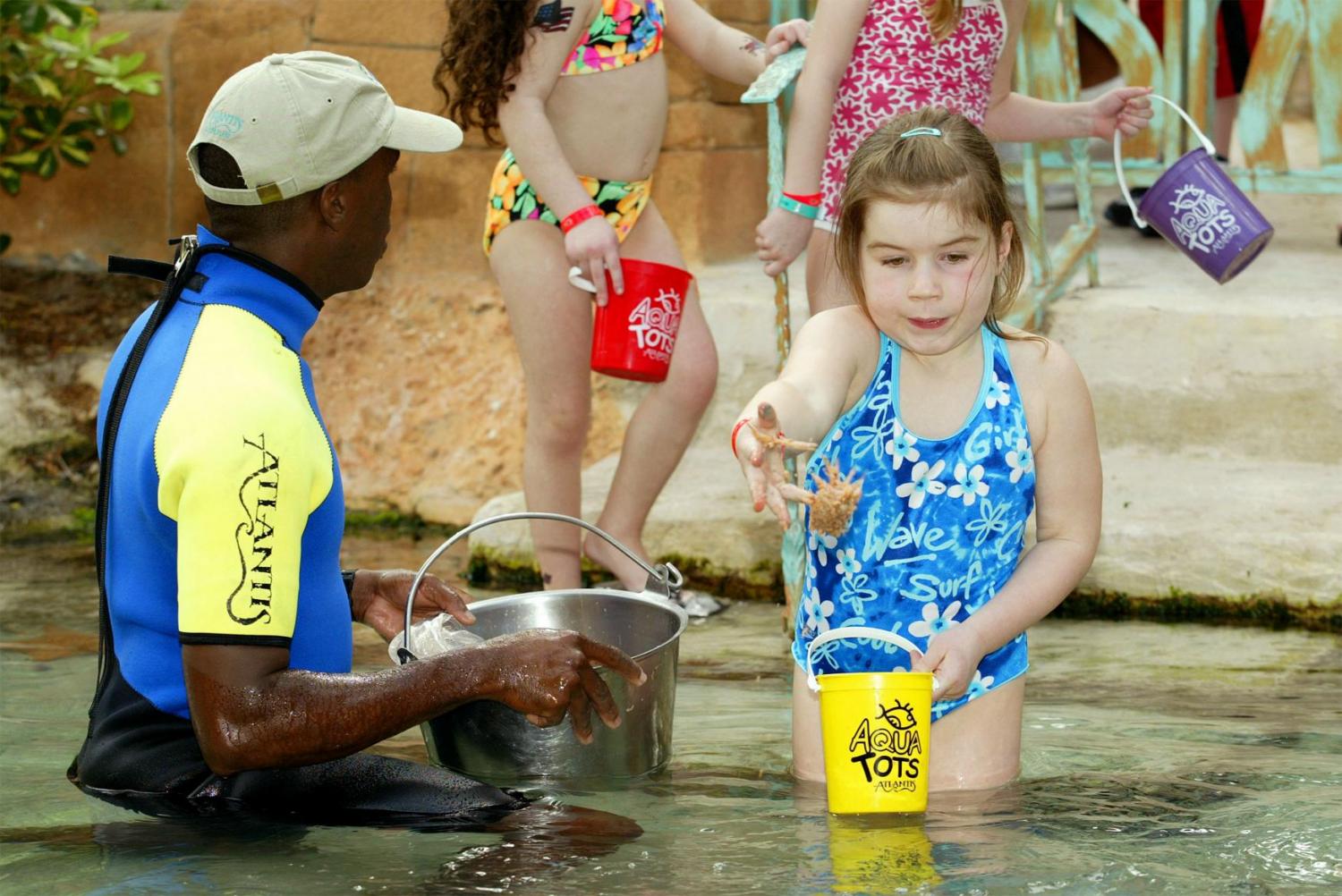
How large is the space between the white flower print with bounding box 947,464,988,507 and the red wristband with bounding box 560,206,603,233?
1.50 metres

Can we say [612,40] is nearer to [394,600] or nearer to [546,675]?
[394,600]

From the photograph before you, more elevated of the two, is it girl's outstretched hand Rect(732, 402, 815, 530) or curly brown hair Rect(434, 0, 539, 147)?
curly brown hair Rect(434, 0, 539, 147)

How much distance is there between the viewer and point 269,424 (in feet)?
7.95

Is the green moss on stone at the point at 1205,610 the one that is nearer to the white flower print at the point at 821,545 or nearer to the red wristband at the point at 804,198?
the red wristband at the point at 804,198

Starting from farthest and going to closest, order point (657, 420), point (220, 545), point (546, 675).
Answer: point (657, 420)
point (546, 675)
point (220, 545)

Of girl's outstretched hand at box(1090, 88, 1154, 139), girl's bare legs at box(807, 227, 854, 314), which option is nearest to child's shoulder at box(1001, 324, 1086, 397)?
girl's bare legs at box(807, 227, 854, 314)

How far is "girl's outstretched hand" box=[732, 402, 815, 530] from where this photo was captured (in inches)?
94.5

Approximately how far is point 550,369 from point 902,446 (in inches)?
63.0

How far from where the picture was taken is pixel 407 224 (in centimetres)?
679

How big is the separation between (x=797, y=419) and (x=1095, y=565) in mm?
2211

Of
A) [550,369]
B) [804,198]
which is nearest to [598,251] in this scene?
[550,369]

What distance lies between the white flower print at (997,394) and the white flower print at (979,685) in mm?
457

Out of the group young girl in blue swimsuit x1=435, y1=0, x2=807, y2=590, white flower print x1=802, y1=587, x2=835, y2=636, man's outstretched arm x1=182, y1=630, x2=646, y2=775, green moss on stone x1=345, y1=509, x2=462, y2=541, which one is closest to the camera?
man's outstretched arm x1=182, y1=630, x2=646, y2=775

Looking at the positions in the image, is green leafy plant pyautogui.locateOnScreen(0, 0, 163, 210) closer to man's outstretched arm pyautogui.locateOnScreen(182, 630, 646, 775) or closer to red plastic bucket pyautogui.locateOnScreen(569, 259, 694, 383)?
red plastic bucket pyautogui.locateOnScreen(569, 259, 694, 383)
